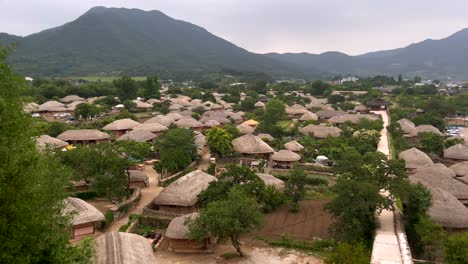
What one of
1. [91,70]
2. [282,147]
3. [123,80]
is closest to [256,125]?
[282,147]

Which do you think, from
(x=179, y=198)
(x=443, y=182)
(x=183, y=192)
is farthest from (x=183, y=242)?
(x=443, y=182)

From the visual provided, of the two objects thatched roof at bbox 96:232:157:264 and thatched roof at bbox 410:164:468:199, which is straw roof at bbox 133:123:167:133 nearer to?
thatched roof at bbox 410:164:468:199

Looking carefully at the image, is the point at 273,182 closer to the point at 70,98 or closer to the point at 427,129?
the point at 427,129

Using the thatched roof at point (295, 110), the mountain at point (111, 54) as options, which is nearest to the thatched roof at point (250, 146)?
the thatched roof at point (295, 110)

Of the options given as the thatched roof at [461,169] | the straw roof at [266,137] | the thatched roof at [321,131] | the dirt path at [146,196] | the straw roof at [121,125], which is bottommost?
the dirt path at [146,196]

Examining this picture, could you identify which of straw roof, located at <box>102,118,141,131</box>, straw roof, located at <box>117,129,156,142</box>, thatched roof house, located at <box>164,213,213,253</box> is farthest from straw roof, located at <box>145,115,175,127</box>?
thatched roof house, located at <box>164,213,213,253</box>

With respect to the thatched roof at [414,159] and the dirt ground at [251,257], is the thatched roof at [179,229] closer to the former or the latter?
the dirt ground at [251,257]
